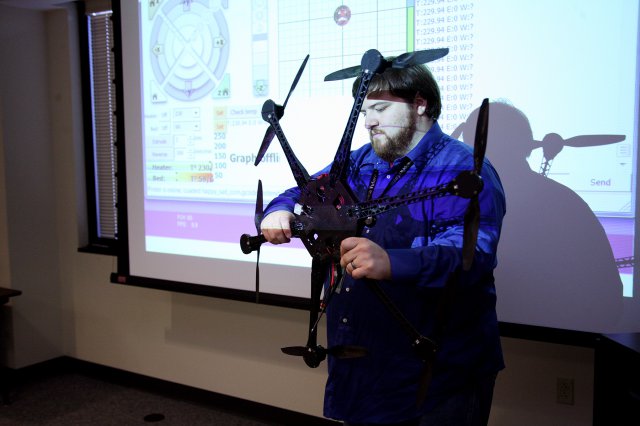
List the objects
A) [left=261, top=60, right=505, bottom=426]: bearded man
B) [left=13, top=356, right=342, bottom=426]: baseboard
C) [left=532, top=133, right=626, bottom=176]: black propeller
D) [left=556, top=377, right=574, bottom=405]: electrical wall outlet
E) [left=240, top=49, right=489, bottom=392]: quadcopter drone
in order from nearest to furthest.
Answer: [left=240, top=49, right=489, bottom=392]: quadcopter drone → [left=261, top=60, right=505, bottom=426]: bearded man → [left=532, top=133, right=626, bottom=176]: black propeller → [left=556, top=377, right=574, bottom=405]: electrical wall outlet → [left=13, top=356, right=342, bottom=426]: baseboard

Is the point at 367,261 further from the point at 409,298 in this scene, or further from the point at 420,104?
the point at 420,104

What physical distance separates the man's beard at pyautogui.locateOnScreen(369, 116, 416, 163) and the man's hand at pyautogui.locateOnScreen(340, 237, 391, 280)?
320mm

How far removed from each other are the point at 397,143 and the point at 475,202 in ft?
1.23

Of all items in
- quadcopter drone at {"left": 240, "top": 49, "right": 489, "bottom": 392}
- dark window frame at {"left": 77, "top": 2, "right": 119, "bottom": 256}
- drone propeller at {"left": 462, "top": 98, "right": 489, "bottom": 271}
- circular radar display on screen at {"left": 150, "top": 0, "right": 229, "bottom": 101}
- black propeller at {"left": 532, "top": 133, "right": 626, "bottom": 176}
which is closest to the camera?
drone propeller at {"left": 462, "top": 98, "right": 489, "bottom": 271}

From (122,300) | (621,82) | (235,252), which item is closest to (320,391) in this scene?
(235,252)

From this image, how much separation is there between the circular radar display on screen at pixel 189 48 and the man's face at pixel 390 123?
51.7 inches

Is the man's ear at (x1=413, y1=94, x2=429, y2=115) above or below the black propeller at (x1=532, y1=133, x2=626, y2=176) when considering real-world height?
above

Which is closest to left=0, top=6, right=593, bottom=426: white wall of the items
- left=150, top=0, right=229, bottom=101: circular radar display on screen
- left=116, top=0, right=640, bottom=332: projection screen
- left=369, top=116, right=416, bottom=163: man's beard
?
left=116, top=0, right=640, bottom=332: projection screen

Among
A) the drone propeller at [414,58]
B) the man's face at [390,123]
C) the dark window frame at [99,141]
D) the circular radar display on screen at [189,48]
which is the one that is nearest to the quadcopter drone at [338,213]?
the drone propeller at [414,58]

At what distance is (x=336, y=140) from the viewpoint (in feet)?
7.47

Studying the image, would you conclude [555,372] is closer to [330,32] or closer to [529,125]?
[529,125]

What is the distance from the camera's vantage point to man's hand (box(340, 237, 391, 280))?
47.0 inches

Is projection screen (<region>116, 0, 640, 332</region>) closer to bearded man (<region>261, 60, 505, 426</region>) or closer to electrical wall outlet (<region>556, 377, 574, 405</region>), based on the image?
electrical wall outlet (<region>556, 377, 574, 405</region>)

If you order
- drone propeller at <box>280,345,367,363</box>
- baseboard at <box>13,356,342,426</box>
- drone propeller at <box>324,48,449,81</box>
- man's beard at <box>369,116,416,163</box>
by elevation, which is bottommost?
baseboard at <box>13,356,342,426</box>
